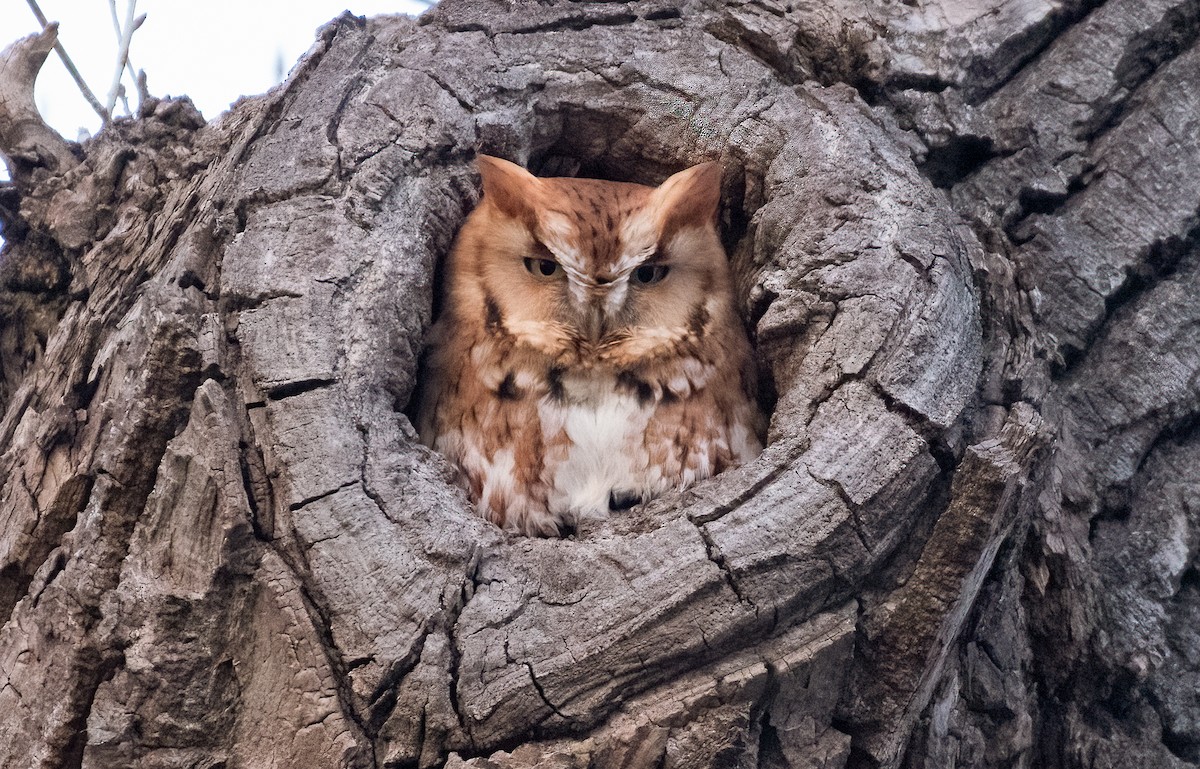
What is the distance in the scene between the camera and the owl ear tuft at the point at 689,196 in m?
2.34

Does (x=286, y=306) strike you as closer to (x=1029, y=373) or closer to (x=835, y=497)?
(x=835, y=497)

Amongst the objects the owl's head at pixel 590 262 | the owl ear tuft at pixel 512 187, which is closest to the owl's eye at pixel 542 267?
the owl's head at pixel 590 262

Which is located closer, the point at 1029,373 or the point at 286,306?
the point at 286,306

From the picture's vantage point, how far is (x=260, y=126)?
92.3 inches

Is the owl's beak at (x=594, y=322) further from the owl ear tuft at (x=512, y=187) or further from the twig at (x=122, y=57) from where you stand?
the twig at (x=122, y=57)

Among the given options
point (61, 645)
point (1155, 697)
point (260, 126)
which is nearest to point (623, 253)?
point (260, 126)

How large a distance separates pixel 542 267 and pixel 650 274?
0.84 ft

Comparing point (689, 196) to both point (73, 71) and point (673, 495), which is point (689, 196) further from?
point (73, 71)

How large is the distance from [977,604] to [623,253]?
1051 millimetres

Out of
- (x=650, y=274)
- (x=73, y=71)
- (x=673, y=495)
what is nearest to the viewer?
(x=673, y=495)

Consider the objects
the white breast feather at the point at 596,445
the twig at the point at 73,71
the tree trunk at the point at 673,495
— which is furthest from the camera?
the twig at the point at 73,71

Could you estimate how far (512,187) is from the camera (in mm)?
2348

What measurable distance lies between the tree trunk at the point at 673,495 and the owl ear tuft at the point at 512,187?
100 millimetres

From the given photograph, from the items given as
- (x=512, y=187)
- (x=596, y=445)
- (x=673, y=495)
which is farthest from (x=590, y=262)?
(x=673, y=495)
